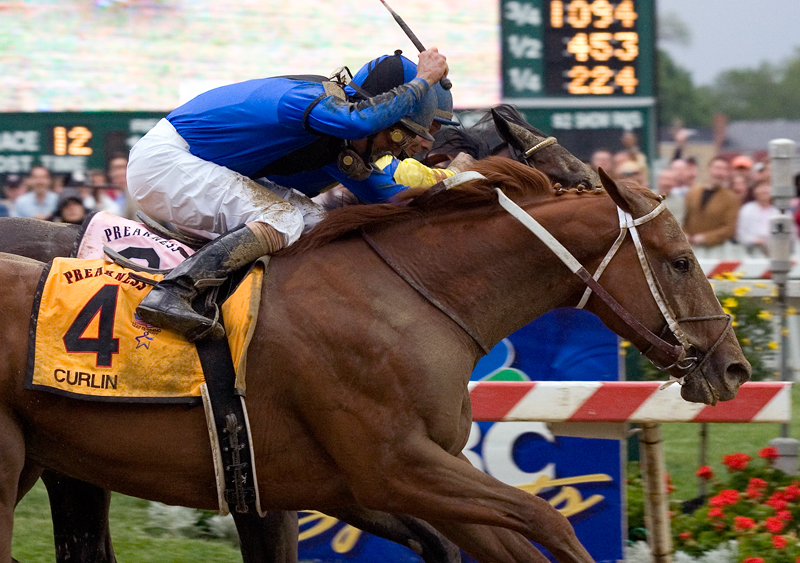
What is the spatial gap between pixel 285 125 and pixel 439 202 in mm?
593

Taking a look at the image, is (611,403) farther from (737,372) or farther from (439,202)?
(439,202)

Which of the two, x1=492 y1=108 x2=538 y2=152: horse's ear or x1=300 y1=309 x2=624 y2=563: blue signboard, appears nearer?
x1=300 y1=309 x2=624 y2=563: blue signboard

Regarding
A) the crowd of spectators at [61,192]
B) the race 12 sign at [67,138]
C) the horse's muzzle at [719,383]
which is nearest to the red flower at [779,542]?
the horse's muzzle at [719,383]

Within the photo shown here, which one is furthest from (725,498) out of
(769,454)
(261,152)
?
(261,152)

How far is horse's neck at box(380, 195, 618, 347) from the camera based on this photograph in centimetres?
364

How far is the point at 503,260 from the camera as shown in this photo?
365 cm

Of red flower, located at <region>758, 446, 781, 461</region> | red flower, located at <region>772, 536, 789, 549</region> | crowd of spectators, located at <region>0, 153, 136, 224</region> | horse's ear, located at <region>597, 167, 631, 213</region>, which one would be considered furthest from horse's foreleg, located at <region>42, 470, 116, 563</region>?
crowd of spectators, located at <region>0, 153, 136, 224</region>

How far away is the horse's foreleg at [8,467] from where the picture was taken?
3451 millimetres

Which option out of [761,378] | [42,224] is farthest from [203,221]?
[761,378]

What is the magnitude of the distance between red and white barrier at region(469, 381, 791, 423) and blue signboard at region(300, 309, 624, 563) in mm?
405

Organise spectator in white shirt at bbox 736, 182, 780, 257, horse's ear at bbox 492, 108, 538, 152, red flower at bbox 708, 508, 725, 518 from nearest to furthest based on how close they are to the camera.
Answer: red flower at bbox 708, 508, 725, 518 < horse's ear at bbox 492, 108, 538, 152 < spectator in white shirt at bbox 736, 182, 780, 257

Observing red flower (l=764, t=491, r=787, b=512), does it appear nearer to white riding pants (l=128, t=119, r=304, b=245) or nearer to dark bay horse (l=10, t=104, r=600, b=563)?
dark bay horse (l=10, t=104, r=600, b=563)

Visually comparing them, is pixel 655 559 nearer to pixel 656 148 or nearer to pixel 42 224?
pixel 42 224

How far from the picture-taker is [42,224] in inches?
173
